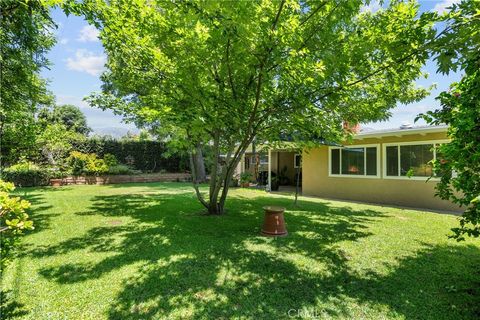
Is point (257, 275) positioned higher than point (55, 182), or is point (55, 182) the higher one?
point (55, 182)

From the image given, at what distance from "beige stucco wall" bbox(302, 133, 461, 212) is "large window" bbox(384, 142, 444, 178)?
0.23m

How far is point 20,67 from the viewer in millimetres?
7652

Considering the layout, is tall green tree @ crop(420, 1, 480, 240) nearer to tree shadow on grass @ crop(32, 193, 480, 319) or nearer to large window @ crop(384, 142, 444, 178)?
tree shadow on grass @ crop(32, 193, 480, 319)

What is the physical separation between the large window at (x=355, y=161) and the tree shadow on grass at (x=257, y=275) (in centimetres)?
594

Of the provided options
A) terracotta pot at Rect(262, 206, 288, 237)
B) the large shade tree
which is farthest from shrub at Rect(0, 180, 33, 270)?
terracotta pot at Rect(262, 206, 288, 237)

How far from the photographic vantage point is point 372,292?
3723mm

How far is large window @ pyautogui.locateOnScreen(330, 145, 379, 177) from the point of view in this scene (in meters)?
12.3

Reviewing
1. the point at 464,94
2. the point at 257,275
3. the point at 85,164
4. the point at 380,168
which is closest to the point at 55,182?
the point at 85,164

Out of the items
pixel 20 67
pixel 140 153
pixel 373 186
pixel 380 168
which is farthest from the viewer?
pixel 140 153

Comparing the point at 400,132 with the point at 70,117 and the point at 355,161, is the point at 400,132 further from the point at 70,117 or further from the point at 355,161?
the point at 70,117

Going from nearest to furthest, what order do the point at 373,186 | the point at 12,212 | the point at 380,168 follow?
the point at 12,212, the point at 380,168, the point at 373,186

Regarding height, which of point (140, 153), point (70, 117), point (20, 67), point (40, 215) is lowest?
point (40, 215)

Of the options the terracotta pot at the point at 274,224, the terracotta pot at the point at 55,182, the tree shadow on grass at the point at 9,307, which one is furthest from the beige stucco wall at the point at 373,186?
the terracotta pot at the point at 55,182

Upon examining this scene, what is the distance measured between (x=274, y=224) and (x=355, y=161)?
317 inches
